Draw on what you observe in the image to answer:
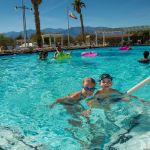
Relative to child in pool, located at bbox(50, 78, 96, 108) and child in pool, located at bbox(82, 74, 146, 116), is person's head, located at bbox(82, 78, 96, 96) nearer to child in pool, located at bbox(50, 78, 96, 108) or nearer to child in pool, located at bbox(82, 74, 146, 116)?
child in pool, located at bbox(50, 78, 96, 108)

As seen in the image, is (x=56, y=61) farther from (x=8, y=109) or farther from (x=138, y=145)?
(x=138, y=145)

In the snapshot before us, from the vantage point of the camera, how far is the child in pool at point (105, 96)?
569cm

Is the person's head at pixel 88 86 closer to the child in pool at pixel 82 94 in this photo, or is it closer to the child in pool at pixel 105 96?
the child in pool at pixel 82 94

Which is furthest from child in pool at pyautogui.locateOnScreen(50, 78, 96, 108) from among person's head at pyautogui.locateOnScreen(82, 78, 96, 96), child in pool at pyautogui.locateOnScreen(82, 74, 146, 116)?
child in pool at pyautogui.locateOnScreen(82, 74, 146, 116)

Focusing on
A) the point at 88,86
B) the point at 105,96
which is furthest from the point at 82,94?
the point at 105,96

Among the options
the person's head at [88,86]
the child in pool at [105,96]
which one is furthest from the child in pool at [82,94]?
the child in pool at [105,96]

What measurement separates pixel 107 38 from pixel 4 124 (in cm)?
5611

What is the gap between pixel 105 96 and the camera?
19.2 feet

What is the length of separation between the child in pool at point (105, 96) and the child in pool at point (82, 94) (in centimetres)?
23

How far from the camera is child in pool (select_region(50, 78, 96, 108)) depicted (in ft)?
17.9

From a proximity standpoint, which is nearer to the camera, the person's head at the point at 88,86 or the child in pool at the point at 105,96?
the person's head at the point at 88,86

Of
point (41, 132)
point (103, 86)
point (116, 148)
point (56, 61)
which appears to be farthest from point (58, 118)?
point (56, 61)

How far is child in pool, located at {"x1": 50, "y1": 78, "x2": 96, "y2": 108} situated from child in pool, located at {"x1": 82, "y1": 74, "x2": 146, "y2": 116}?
0.23 meters

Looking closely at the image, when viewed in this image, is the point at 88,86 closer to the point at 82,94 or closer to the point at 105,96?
the point at 82,94
